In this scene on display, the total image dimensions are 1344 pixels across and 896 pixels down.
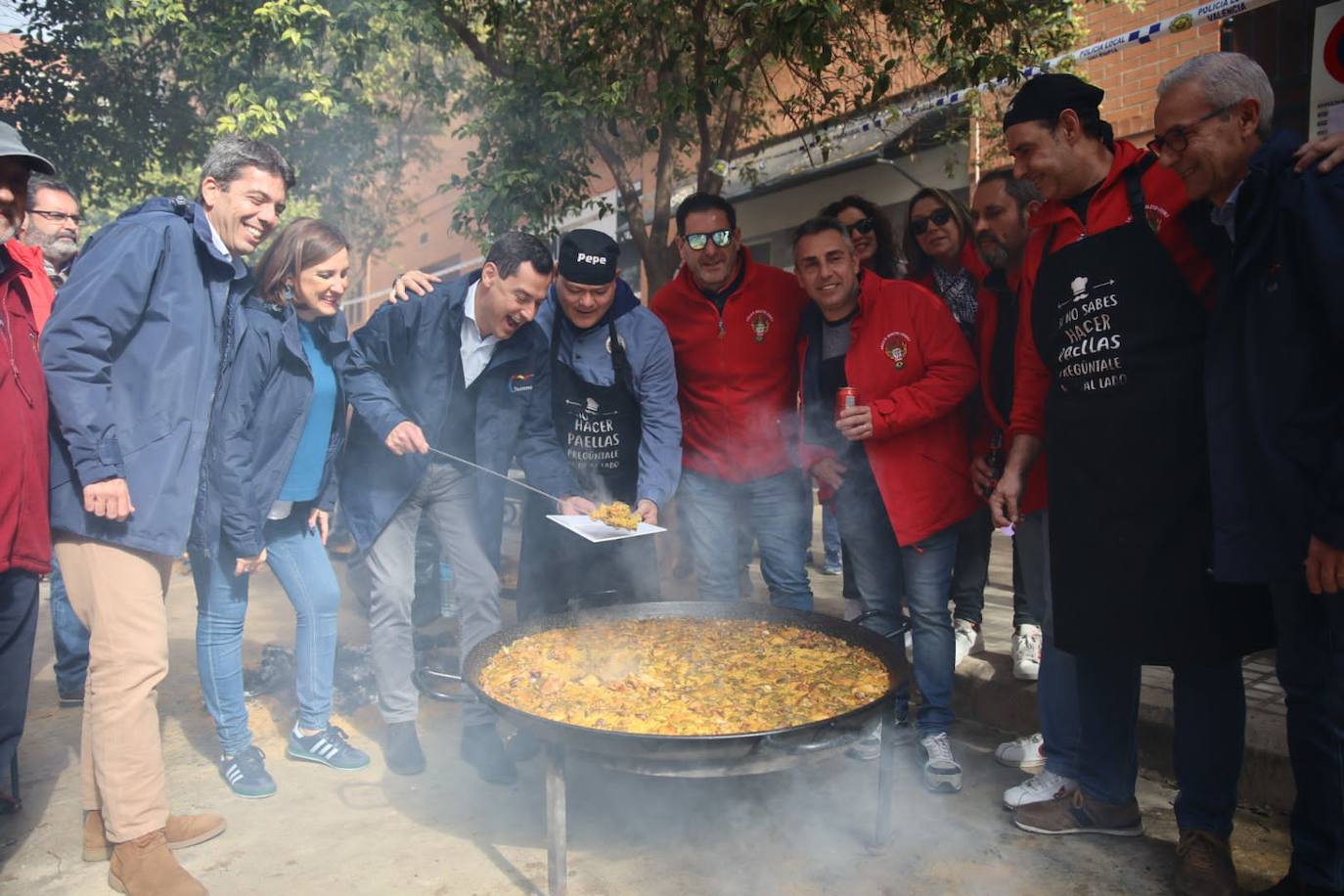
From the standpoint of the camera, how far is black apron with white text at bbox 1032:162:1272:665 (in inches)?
119

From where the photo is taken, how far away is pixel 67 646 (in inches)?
199

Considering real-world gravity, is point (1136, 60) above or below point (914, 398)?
above

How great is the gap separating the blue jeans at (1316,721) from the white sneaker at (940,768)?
1.33 m

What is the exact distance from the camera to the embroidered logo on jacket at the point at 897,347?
418cm

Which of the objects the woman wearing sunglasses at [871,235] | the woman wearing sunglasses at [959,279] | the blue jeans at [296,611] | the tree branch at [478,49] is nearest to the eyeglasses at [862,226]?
the woman wearing sunglasses at [871,235]

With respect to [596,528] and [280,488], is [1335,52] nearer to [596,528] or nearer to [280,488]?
[596,528]

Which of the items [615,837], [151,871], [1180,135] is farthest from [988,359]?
[151,871]

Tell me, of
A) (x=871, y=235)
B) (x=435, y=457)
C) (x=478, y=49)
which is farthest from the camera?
(x=478, y=49)

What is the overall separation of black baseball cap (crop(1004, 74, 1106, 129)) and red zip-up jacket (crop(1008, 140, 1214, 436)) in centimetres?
20

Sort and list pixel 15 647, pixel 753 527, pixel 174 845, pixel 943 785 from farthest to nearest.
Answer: pixel 753 527 → pixel 943 785 → pixel 174 845 → pixel 15 647

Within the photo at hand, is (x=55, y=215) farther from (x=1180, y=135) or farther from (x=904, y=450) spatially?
(x=1180, y=135)

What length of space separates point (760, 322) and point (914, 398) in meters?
1.03

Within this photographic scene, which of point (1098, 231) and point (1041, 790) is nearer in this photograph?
point (1098, 231)

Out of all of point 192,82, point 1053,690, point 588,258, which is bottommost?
point 1053,690
